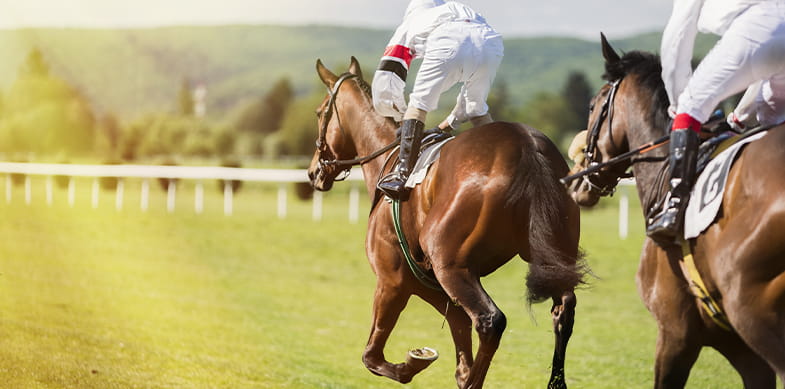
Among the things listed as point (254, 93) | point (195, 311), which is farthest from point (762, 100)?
point (254, 93)

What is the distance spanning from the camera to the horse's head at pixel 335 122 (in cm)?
621

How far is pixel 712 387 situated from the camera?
6.86 m

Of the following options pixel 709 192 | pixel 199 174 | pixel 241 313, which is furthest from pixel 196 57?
pixel 709 192

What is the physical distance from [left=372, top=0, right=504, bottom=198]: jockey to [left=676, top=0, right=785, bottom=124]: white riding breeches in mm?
1652

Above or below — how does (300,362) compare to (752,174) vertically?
below

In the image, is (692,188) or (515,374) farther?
(515,374)

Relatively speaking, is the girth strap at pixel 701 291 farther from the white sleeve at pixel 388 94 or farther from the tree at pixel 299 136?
the tree at pixel 299 136

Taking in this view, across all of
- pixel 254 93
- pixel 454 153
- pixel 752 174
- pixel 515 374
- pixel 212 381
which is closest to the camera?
pixel 752 174

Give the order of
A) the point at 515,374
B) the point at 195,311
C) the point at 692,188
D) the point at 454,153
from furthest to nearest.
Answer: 1. the point at 195,311
2. the point at 515,374
3. the point at 454,153
4. the point at 692,188

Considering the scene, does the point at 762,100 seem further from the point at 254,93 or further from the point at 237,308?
the point at 254,93

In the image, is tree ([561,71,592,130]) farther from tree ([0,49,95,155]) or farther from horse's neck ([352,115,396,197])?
horse's neck ([352,115,396,197])

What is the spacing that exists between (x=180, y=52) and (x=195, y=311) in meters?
121

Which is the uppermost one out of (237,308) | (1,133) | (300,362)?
(300,362)

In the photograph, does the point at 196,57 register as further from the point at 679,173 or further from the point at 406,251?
the point at 679,173
